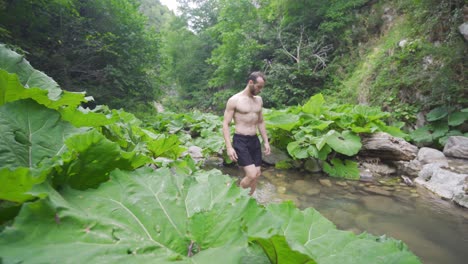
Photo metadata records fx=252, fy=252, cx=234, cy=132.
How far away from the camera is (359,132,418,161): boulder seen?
5176 mm

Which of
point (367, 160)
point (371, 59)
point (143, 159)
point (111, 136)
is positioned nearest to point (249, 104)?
point (111, 136)

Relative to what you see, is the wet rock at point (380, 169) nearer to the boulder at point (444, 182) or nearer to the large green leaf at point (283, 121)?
the boulder at point (444, 182)

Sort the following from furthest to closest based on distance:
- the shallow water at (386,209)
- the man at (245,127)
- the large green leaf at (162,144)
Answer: the man at (245,127), the shallow water at (386,209), the large green leaf at (162,144)

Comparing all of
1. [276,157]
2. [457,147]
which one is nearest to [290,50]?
[276,157]

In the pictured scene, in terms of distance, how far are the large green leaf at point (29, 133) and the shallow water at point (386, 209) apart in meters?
3.01

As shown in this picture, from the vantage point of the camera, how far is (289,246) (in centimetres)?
58

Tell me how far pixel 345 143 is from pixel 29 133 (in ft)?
16.2

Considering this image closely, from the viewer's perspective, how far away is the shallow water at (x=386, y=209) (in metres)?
2.67

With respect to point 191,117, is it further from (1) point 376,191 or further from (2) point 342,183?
(1) point 376,191

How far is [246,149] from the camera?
A: 3473 mm

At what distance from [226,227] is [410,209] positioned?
3.93m

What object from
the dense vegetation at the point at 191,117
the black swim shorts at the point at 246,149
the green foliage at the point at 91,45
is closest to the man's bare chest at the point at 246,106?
the black swim shorts at the point at 246,149

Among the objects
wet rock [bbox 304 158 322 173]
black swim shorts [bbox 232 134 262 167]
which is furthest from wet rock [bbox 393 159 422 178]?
black swim shorts [bbox 232 134 262 167]

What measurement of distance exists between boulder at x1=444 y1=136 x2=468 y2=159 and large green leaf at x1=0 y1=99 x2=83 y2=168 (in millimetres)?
7105
